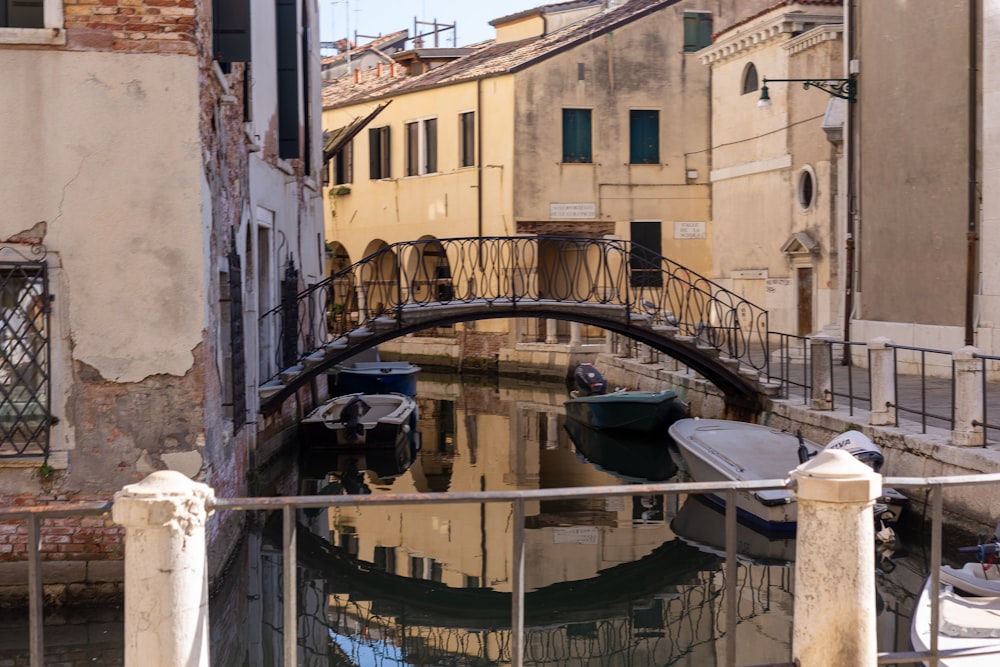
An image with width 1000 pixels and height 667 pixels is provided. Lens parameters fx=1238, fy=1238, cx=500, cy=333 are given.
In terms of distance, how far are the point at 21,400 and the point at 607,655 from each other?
408cm

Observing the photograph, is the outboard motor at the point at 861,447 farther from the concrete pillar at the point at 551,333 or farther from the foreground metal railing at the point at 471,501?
the concrete pillar at the point at 551,333

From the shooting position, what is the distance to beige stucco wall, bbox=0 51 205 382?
7746mm

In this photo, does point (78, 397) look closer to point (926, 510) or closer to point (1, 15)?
point (1, 15)

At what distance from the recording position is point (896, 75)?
54.1 feet

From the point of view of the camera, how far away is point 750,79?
939 inches

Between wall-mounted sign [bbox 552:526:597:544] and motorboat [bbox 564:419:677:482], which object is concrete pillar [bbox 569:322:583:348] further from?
wall-mounted sign [bbox 552:526:597:544]

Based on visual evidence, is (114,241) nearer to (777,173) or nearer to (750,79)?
(777,173)

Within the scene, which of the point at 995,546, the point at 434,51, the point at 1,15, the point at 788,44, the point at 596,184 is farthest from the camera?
the point at 434,51

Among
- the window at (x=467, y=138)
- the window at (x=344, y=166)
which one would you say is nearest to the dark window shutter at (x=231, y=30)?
the window at (x=467, y=138)

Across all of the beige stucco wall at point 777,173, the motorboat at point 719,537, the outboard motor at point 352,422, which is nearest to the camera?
the motorboat at point 719,537

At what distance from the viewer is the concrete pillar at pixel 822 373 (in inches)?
523

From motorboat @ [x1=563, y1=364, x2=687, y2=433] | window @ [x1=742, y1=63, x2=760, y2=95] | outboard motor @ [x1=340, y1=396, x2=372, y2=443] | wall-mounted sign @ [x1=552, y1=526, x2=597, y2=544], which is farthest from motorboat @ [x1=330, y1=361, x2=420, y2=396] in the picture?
wall-mounted sign @ [x1=552, y1=526, x2=597, y2=544]

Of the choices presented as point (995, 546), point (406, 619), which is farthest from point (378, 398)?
point (995, 546)

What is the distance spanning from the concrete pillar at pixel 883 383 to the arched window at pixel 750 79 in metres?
13.0
